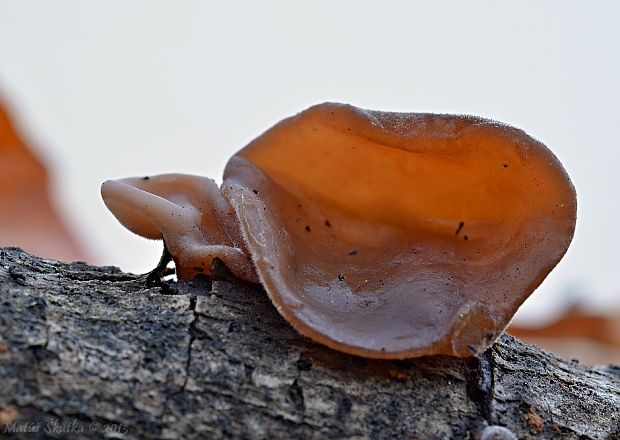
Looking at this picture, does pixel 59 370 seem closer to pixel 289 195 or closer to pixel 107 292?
pixel 107 292

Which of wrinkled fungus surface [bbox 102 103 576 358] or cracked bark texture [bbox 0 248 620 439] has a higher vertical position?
wrinkled fungus surface [bbox 102 103 576 358]

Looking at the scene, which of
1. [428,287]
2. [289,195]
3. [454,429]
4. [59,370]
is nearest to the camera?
[59,370]

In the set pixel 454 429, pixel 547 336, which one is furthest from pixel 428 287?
pixel 547 336

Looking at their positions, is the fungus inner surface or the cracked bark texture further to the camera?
the fungus inner surface

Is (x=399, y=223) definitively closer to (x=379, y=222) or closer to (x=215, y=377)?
(x=379, y=222)

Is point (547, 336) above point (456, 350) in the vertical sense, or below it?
above
